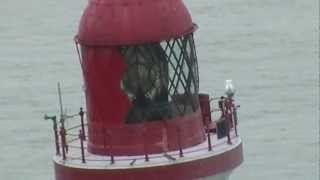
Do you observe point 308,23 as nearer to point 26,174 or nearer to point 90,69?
point 26,174

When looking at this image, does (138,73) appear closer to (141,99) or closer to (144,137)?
(141,99)

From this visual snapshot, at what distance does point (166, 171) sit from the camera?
18.4 feet

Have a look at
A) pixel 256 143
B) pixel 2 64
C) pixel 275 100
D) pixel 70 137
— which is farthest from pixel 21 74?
pixel 70 137

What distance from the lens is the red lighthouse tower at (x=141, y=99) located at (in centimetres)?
564

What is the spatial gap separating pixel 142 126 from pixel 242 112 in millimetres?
9668

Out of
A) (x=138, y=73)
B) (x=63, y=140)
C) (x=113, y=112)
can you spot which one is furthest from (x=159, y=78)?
(x=63, y=140)

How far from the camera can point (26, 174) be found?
13281mm

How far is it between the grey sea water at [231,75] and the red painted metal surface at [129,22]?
6.83 metres

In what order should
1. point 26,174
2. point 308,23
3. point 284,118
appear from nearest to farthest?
1. point 26,174
2. point 284,118
3. point 308,23

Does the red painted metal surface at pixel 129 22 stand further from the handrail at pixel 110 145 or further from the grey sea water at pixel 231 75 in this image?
the grey sea water at pixel 231 75

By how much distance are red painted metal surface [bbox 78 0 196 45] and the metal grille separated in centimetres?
4

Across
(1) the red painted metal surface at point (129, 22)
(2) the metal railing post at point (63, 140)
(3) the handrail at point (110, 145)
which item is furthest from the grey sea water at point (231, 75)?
(1) the red painted metal surface at point (129, 22)

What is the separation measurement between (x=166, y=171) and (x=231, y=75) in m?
12.1

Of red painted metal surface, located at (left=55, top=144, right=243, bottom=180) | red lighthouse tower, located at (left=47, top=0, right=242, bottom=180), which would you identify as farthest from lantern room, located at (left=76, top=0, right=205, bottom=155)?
red painted metal surface, located at (left=55, top=144, right=243, bottom=180)
